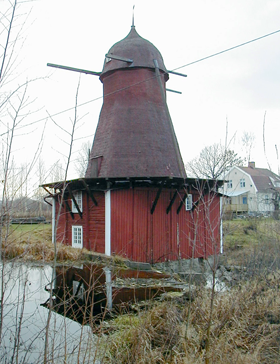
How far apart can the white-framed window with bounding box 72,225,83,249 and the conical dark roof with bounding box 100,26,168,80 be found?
19.2 ft

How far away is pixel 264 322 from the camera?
176 inches

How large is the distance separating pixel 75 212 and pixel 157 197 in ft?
10.7

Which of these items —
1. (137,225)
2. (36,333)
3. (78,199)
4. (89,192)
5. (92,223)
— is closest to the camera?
(36,333)

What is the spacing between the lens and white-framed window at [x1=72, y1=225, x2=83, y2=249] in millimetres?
11414

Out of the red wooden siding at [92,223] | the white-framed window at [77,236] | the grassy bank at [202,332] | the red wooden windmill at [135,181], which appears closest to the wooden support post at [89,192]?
the red wooden windmill at [135,181]

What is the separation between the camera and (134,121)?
11.8m

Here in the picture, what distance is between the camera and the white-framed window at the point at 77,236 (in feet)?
37.4

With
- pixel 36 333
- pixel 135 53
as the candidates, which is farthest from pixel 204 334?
pixel 135 53

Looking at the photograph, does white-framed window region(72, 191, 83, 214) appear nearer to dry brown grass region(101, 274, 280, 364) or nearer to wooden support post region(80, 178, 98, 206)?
wooden support post region(80, 178, 98, 206)

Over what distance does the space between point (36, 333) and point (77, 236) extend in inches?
279

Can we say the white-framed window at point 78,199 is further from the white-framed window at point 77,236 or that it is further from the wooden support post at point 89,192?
the wooden support post at point 89,192

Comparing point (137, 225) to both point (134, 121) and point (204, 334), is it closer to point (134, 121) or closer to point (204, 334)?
point (134, 121)

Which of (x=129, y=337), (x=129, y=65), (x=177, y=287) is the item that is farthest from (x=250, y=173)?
(x=129, y=337)

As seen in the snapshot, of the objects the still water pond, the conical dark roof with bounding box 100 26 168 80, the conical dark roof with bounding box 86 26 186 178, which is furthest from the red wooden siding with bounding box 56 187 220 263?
the conical dark roof with bounding box 100 26 168 80
